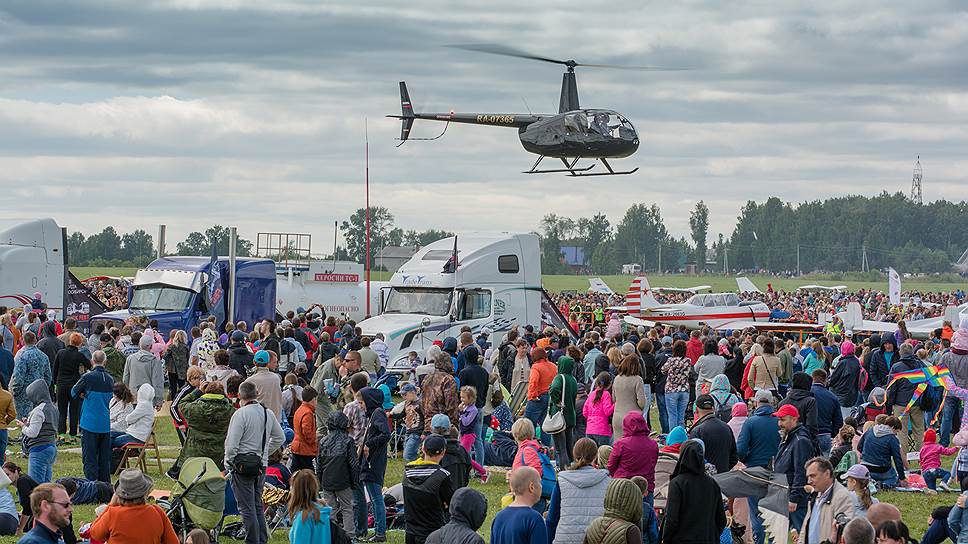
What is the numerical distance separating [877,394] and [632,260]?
172812mm

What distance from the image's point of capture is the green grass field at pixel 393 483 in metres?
11.6

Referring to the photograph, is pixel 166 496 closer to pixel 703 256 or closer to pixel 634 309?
pixel 634 309

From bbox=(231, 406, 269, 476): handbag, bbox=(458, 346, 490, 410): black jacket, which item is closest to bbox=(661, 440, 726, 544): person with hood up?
bbox=(231, 406, 269, 476): handbag

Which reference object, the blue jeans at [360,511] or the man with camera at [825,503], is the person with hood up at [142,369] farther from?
the man with camera at [825,503]

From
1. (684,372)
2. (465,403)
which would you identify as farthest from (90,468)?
(684,372)

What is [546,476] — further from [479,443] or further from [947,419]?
[947,419]

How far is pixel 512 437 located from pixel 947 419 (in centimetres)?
623

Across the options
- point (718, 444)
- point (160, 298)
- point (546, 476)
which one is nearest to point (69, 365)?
point (546, 476)

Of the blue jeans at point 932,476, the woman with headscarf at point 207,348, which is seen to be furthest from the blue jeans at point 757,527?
the woman with headscarf at point 207,348

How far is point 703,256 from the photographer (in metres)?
200

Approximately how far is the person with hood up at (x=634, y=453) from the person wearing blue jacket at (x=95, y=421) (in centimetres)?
593

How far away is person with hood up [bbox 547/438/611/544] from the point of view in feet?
27.5

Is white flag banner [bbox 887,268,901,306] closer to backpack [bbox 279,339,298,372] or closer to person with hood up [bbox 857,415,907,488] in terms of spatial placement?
backpack [bbox 279,339,298,372]

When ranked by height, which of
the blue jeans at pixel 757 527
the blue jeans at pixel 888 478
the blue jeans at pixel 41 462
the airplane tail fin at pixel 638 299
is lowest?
the blue jeans at pixel 888 478
